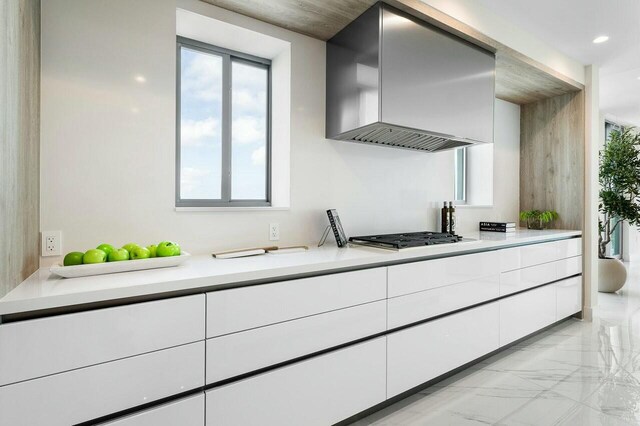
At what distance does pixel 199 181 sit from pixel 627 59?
4180 millimetres

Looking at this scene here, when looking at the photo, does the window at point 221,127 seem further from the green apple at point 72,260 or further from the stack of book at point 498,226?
the stack of book at point 498,226

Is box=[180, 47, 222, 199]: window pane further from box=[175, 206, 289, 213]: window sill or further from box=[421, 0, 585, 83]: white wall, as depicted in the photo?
box=[421, 0, 585, 83]: white wall

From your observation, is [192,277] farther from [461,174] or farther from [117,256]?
[461,174]

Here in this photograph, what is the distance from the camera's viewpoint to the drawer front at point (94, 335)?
1.02 meters

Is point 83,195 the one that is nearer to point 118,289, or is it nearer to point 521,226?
point 118,289

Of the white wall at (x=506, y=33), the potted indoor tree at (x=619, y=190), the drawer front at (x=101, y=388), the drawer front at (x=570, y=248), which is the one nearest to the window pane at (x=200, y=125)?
the drawer front at (x=101, y=388)

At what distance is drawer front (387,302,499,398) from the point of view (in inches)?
76.3

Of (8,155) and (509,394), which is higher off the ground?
(8,155)

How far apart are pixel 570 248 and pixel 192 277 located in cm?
349

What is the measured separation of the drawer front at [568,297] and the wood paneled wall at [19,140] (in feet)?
12.4

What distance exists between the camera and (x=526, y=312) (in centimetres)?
283

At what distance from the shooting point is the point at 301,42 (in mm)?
2303

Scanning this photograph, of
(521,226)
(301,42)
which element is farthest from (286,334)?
(521,226)

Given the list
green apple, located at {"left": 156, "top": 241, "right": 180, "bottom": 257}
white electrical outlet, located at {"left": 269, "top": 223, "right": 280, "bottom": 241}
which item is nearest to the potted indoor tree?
white electrical outlet, located at {"left": 269, "top": 223, "right": 280, "bottom": 241}
